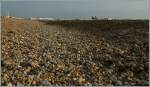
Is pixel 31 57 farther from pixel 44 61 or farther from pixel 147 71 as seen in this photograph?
pixel 147 71

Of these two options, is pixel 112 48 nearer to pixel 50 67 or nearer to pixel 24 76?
pixel 50 67

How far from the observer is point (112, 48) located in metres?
18.9

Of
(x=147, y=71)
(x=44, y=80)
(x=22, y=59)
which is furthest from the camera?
(x=22, y=59)

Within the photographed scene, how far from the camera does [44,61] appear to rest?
1508 cm

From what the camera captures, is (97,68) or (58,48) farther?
(58,48)

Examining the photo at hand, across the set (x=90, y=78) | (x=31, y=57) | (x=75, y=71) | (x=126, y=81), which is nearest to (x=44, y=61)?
(x=31, y=57)

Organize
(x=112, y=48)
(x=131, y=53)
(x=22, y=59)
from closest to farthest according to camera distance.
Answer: (x=22, y=59) < (x=131, y=53) < (x=112, y=48)

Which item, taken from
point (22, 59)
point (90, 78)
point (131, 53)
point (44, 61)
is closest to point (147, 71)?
point (90, 78)

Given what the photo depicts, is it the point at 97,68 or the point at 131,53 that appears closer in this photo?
the point at 97,68

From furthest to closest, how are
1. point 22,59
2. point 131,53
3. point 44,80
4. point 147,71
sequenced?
point 131,53, point 22,59, point 147,71, point 44,80

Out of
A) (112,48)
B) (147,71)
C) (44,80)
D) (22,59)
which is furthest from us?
(112,48)

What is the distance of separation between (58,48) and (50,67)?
16.5 feet

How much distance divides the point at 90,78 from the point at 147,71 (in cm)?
250

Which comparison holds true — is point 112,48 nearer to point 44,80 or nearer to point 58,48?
point 58,48
